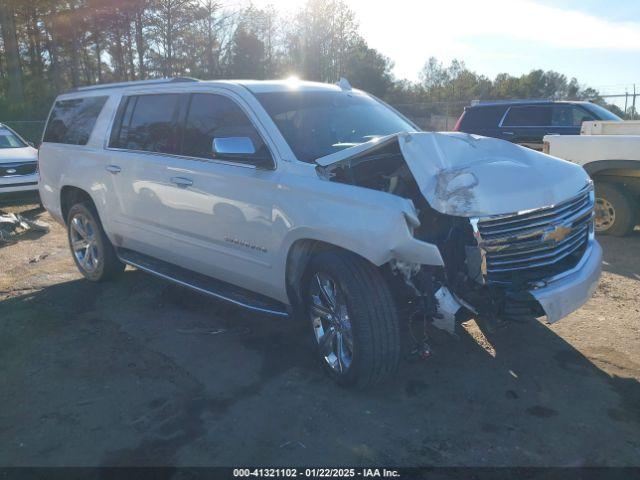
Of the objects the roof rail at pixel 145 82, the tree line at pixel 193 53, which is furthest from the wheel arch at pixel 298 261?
the tree line at pixel 193 53

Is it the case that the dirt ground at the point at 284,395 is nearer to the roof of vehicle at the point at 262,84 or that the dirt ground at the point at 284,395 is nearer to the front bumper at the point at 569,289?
the front bumper at the point at 569,289

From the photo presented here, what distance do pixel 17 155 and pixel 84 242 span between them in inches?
250

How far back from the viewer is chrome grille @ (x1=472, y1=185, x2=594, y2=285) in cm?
328

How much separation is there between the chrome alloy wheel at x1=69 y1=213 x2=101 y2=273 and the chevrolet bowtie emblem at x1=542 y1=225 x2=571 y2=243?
14.7 ft

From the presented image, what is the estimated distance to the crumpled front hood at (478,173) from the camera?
324 cm

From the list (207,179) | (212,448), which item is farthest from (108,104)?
(212,448)

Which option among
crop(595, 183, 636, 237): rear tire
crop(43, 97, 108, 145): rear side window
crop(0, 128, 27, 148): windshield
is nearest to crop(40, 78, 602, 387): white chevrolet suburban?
crop(43, 97, 108, 145): rear side window

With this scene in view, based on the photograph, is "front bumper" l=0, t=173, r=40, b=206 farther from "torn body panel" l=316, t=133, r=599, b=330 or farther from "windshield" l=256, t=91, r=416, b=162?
"torn body panel" l=316, t=133, r=599, b=330

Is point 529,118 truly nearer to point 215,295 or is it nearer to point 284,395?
point 215,295

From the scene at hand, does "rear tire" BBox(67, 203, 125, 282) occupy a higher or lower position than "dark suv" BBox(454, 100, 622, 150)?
lower

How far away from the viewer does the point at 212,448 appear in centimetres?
304

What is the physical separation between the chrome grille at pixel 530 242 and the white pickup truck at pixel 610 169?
160 inches

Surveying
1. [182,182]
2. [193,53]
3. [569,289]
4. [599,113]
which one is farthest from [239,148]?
[193,53]

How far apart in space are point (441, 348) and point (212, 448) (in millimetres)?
1974
